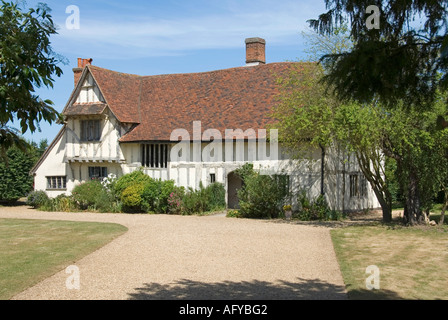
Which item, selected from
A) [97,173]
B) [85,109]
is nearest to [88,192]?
[97,173]

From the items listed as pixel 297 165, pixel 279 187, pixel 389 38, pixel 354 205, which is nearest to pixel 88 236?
pixel 279 187

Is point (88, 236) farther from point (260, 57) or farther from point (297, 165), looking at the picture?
point (260, 57)

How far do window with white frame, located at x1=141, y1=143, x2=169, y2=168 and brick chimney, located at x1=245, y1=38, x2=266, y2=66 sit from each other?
21.3 feet

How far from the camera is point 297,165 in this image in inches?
798

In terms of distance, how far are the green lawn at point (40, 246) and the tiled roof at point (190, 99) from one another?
24.6ft

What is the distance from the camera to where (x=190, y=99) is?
2511 centimetres

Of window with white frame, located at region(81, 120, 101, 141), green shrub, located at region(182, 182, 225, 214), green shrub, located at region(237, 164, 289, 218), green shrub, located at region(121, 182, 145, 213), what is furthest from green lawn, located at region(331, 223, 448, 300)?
window with white frame, located at region(81, 120, 101, 141)

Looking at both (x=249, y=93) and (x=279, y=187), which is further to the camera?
(x=249, y=93)

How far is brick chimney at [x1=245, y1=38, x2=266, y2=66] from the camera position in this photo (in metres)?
25.3

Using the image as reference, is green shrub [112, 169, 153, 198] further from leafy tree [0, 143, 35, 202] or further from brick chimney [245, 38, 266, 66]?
leafy tree [0, 143, 35, 202]

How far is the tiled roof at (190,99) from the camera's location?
22.6 meters

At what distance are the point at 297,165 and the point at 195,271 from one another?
1139cm
